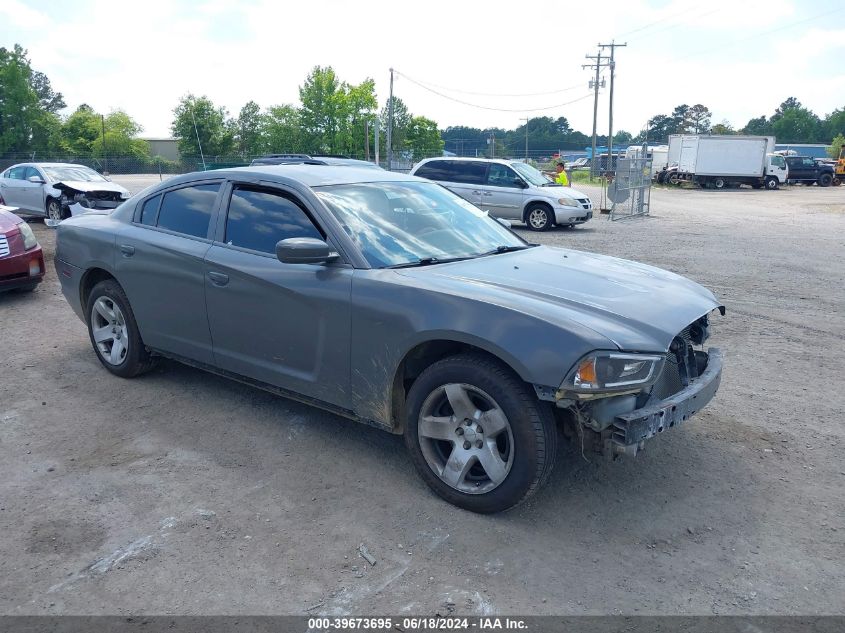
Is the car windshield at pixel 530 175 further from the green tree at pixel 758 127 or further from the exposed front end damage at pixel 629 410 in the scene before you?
the green tree at pixel 758 127

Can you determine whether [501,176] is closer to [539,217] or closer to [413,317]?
[539,217]

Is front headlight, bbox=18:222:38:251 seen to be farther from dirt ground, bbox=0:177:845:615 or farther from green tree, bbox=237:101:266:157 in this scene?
green tree, bbox=237:101:266:157

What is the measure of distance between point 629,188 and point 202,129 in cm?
5903

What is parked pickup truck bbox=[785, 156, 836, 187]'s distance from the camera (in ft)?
151

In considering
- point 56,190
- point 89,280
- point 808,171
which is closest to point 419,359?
point 89,280

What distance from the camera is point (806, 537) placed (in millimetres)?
3490

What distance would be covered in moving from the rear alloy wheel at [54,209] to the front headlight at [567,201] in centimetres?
1146

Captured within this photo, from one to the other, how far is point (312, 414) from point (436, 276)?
161 centimetres

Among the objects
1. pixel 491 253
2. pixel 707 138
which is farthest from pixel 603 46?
pixel 491 253

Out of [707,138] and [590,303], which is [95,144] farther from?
[590,303]

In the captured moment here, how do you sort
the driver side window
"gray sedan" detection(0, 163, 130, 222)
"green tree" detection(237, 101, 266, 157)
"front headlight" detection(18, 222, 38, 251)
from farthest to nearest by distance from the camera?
"green tree" detection(237, 101, 266, 157)
the driver side window
"gray sedan" detection(0, 163, 130, 222)
"front headlight" detection(18, 222, 38, 251)

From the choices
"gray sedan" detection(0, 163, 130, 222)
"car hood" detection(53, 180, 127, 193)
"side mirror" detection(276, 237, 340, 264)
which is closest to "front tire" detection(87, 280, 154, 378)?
"side mirror" detection(276, 237, 340, 264)

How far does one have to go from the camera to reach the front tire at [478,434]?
135 inches

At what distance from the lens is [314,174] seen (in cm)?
477
